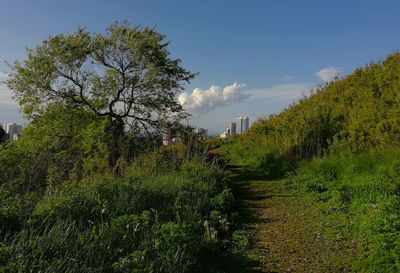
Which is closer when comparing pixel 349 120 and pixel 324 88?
pixel 349 120

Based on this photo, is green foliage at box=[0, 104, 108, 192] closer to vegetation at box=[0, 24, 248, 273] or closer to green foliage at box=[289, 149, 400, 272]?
vegetation at box=[0, 24, 248, 273]

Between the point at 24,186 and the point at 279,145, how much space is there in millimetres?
9139

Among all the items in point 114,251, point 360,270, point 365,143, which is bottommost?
point 360,270

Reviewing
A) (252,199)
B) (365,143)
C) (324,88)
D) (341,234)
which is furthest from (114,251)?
(324,88)

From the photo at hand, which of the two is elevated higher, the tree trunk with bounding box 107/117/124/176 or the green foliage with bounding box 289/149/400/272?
the tree trunk with bounding box 107/117/124/176

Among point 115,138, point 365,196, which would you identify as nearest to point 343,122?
point 365,196

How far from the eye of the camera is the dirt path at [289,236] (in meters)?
5.51

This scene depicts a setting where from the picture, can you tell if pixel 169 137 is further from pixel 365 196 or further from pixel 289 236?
pixel 289 236

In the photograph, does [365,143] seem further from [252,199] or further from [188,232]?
[188,232]

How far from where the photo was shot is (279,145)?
587 inches

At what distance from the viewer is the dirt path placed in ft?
18.1

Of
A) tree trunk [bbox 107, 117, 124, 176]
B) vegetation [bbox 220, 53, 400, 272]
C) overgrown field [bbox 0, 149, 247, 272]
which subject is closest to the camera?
overgrown field [bbox 0, 149, 247, 272]

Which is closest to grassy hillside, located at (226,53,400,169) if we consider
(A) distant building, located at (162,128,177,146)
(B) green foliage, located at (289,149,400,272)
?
(B) green foliage, located at (289,149,400,272)

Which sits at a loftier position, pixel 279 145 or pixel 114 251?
pixel 279 145
